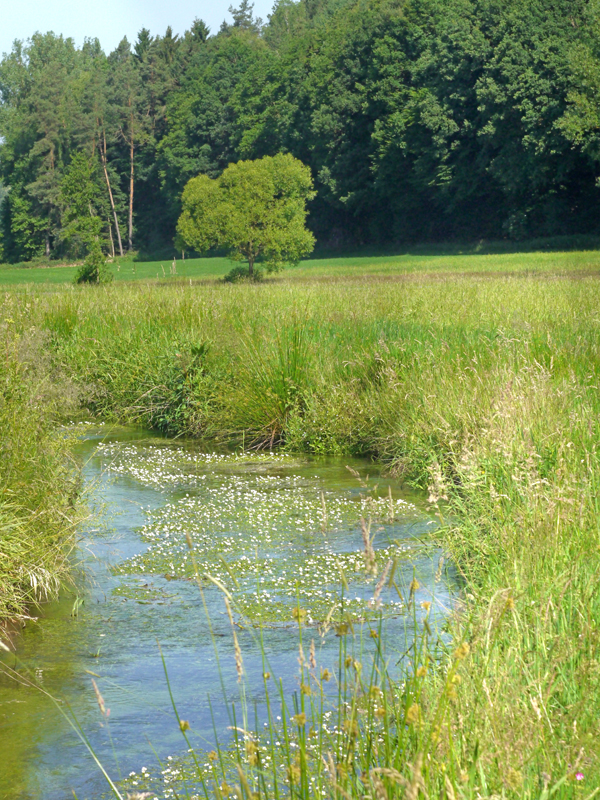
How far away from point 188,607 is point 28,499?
3.61 feet

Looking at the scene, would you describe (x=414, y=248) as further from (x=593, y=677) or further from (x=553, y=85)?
(x=593, y=677)

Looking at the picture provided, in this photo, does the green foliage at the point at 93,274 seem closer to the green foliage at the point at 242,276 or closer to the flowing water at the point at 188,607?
the green foliage at the point at 242,276

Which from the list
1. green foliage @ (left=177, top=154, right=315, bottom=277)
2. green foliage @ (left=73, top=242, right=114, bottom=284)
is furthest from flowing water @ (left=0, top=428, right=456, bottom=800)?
green foliage @ (left=177, top=154, right=315, bottom=277)

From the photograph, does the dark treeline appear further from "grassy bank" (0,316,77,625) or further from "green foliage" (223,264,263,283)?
"grassy bank" (0,316,77,625)

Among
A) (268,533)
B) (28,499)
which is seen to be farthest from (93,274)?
(28,499)

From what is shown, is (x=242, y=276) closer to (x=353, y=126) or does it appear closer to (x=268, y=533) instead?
(x=353, y=126)

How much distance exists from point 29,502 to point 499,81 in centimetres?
4466

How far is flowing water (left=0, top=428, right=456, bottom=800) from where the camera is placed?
350 cm

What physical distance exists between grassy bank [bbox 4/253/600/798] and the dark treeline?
31237 mm

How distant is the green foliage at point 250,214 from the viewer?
38.3 metres

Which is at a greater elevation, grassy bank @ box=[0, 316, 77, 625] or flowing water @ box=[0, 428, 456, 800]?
grassy bank @ box=[0, 316, 77, 625]

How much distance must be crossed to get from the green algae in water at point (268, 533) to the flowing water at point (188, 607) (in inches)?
0.7

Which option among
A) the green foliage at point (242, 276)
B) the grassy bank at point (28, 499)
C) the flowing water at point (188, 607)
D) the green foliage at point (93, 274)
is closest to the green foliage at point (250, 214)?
the green foliage at point (242, 276)

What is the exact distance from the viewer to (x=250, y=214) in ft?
126
